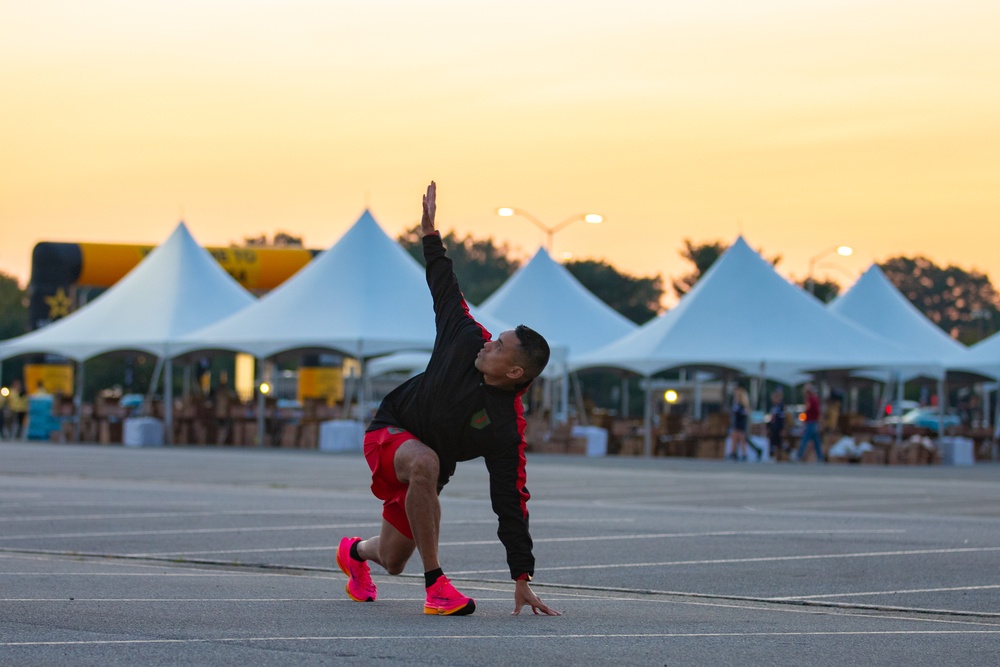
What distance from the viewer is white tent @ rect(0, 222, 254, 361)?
1581 inches

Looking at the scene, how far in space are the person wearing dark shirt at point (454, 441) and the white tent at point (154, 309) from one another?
32.7 metres

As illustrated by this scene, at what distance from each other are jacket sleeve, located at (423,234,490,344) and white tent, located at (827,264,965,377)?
40787mm

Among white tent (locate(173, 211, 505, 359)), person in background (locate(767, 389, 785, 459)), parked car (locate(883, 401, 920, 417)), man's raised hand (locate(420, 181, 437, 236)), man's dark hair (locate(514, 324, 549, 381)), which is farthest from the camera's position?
parked car (locate(883, 401, 920, 417))

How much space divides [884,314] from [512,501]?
44.1m

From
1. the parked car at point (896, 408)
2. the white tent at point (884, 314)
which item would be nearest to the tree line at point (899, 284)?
the parked car at point (896, 408)

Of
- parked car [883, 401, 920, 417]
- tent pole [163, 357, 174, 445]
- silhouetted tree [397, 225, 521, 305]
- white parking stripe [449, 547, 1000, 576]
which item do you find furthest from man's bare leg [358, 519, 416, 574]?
silhouetted tree [397, 225, 521, 305]

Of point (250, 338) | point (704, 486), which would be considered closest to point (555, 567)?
point (704, 486)

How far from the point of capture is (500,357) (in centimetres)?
726

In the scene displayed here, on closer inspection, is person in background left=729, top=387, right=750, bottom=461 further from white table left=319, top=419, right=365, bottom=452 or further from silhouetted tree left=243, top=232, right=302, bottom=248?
silhouetted tree left=243, top=232, right=302, bottom=248

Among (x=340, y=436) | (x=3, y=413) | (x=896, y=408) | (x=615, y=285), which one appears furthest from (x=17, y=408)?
(x=615, y=285)

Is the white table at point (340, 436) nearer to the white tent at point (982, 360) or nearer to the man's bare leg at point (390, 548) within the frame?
the white tent at point (982, 360)

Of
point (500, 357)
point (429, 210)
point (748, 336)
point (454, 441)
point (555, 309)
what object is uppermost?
point (555, 309)

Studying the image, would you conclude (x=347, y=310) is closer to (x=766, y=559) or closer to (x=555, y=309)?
(x=555, y=309)

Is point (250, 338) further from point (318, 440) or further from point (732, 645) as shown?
point (732, 645)
